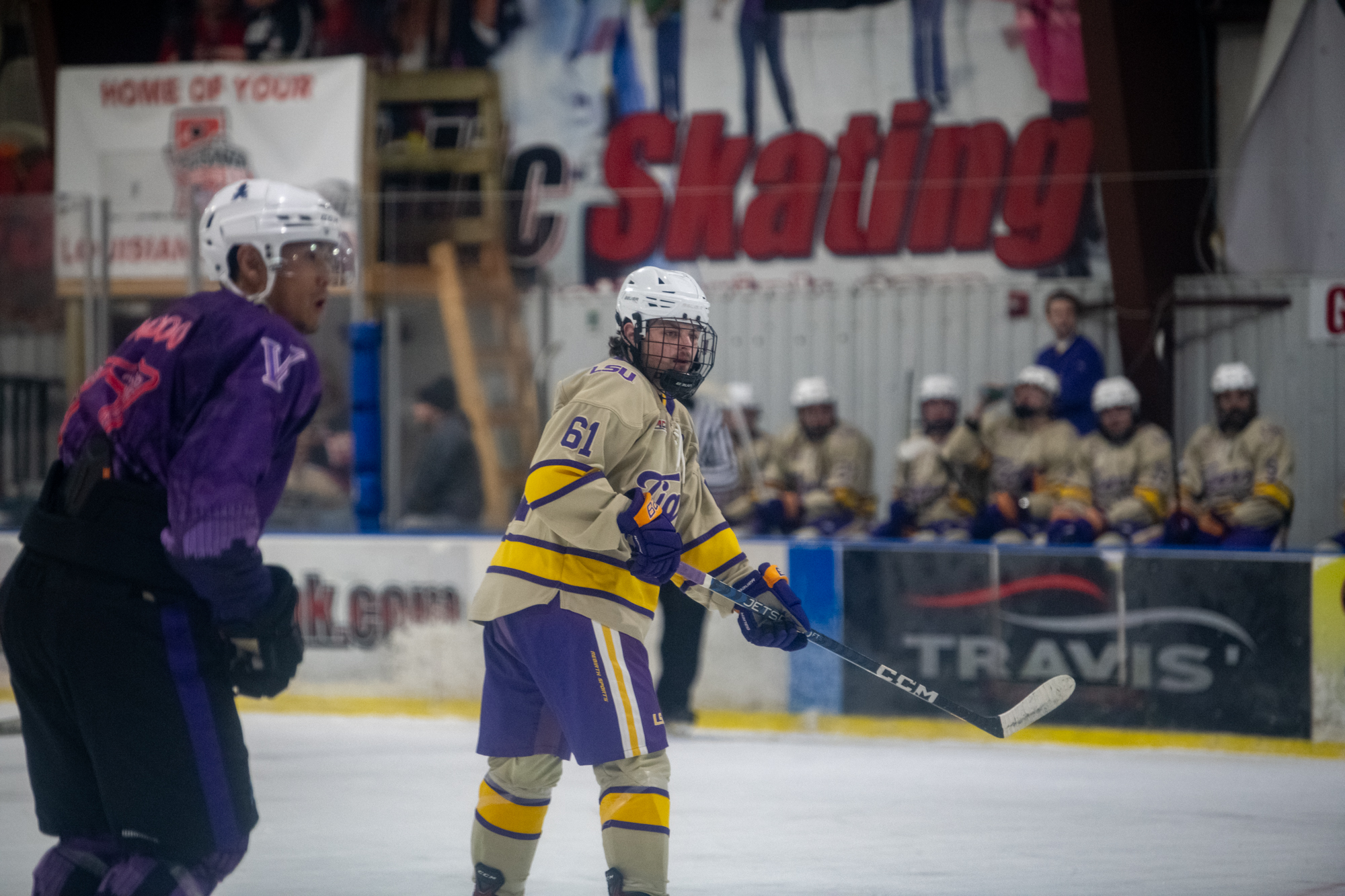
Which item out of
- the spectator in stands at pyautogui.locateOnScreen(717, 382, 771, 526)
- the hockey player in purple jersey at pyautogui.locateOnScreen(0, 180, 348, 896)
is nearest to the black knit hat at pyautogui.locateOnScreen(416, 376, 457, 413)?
the spectator in stands at pyautogui.locateOnScreen(717, 382, 771, 526)

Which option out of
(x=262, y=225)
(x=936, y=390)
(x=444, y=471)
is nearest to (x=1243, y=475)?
(x=936, y=390)

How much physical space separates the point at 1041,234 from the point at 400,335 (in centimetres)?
372

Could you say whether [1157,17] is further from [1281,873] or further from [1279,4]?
[1281,873]

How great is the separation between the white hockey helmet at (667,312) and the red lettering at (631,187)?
6.87 metres

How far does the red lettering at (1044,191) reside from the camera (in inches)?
360

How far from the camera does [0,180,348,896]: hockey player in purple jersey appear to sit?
2.34 m

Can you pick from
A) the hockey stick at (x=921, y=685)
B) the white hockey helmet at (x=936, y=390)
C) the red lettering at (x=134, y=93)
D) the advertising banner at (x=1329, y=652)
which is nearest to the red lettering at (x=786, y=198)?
the white hockey helmet at (x=936, y=390)

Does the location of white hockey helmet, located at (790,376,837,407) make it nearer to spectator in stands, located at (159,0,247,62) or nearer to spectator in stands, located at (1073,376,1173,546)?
spectator in stands, located at (1073,376,1173,546)

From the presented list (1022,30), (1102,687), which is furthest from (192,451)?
(1022,30)

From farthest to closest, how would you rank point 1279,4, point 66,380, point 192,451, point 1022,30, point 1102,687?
1. point 1022,30
2. point 1279,4
3. point 66,380
4. point 1102,687
5. point 192,451

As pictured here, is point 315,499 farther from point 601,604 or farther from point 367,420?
point 601,604

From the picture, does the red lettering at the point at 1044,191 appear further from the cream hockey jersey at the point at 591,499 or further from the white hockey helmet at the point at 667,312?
the cream hockey jersey at the point at 591,499

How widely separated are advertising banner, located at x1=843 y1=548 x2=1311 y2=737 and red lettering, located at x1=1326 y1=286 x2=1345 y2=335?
96 cm

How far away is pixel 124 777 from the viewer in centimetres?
234
